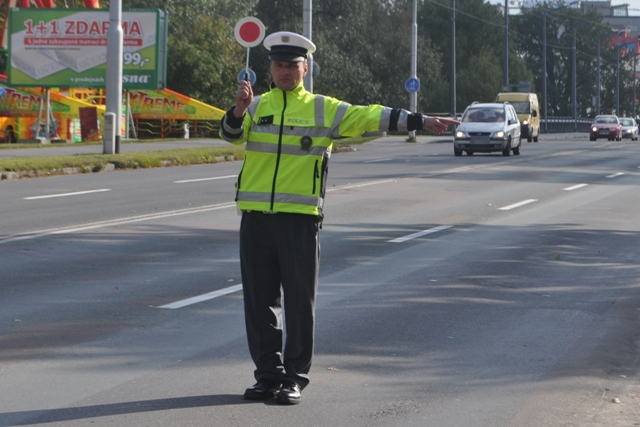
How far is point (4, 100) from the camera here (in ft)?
131

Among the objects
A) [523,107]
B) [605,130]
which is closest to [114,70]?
[523,107]

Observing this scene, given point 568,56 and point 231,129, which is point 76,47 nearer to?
point 231,129

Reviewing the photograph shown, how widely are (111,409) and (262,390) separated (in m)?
0.77

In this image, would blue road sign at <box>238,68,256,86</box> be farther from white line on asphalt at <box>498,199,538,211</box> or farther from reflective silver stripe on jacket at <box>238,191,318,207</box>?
white line on asphalt at <box>498,199,538,211</box>

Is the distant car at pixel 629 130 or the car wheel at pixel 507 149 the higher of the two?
the distant car at pixel 629 130

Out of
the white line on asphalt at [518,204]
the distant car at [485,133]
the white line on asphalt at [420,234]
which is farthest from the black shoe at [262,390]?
the distant car at [485,133]

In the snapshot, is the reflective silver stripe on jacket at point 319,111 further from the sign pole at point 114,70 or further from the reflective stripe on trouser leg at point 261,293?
the sign pole at point 114,70

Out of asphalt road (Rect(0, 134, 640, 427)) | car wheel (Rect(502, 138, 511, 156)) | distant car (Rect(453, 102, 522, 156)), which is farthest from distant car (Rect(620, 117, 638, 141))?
asphalt road (Rect(0, 134, 640, 427))

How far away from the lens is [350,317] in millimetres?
7922

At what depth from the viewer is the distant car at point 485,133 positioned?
33.1m

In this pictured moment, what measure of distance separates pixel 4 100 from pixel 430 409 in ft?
121

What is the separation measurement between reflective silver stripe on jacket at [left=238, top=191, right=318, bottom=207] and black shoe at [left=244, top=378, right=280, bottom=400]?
93 centimetres

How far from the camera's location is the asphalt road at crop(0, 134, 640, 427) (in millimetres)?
5598

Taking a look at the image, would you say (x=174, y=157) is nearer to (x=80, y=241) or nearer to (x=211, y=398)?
(x=80, y=241)
